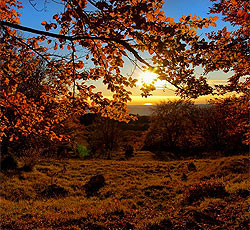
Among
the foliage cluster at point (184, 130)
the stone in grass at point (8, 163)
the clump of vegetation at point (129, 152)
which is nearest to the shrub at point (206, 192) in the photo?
the stone in grass at point (8, 163)

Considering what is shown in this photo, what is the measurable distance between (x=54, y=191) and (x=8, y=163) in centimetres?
630

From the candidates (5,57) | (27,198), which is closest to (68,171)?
(27,198)

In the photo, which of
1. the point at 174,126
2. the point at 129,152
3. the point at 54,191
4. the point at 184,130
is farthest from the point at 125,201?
the point at 184,130

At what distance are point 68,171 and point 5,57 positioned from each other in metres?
14.2

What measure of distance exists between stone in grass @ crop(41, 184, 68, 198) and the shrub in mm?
7433

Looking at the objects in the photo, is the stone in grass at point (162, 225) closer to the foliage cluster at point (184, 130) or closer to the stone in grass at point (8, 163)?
the stone in grass at point (8, 163)

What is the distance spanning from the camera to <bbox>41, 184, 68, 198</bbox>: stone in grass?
12.2 metres

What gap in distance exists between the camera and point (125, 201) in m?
10.4

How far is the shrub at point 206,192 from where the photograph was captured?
9.11 metres

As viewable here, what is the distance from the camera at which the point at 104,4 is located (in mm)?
3658

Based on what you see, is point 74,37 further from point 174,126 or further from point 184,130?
point 184,130

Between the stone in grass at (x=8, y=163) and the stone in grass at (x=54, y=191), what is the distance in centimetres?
510

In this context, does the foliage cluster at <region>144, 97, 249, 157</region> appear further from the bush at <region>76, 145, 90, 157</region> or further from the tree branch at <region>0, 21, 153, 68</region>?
the tree branch at <region>0, 21, 153, 68</region>

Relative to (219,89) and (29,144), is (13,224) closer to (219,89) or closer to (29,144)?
(219,89)
